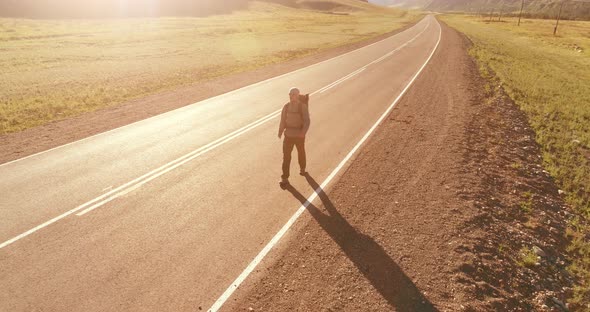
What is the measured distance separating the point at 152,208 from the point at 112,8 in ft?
320

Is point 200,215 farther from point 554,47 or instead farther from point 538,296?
point 554,47

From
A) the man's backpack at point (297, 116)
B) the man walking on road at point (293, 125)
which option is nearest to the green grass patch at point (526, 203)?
the man walking on road at point (293, 125)

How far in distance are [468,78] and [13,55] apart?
1464 inches

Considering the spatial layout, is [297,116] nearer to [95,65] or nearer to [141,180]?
[141,180]

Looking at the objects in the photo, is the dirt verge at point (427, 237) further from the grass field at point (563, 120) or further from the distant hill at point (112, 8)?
the distant hill at point (112, 8)

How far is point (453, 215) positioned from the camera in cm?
700

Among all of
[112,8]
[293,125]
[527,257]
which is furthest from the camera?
[112,8]

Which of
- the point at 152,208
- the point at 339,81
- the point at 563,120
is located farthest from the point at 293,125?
the point at 339,81

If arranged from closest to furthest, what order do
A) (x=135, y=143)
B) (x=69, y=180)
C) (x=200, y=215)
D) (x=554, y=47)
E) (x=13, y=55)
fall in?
1. (x=200, y=215)
2. (x=69, y=180)
3. (x=135, y=143)
4. (x=13, y=55)
5. (x=554, y=47)

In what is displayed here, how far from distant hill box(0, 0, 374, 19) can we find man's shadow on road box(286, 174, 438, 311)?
86424 mm

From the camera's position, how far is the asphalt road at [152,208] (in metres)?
5.19

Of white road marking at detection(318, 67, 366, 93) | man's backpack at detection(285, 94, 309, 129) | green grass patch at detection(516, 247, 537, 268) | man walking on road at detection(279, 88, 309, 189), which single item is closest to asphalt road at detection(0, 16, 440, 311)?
man walking on road at detection(279, 88, 309, 189)

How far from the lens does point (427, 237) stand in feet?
20.8

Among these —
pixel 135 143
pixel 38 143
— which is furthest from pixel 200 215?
pixel 38 143
